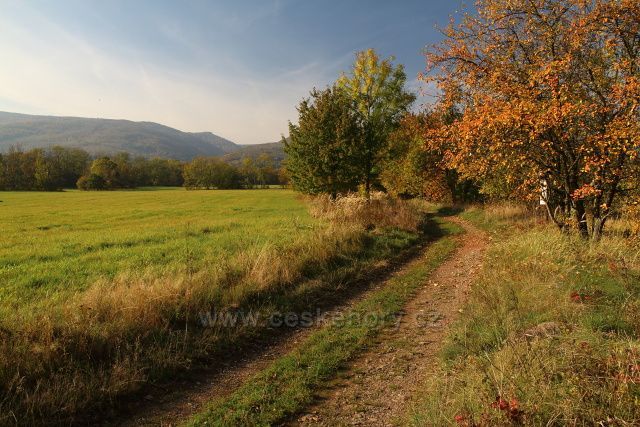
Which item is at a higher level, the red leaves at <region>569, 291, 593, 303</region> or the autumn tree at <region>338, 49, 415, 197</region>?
the autumn tree at <region>338, 49, 415, 197</region>

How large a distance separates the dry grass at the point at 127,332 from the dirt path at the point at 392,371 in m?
2.57

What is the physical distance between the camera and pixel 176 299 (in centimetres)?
811

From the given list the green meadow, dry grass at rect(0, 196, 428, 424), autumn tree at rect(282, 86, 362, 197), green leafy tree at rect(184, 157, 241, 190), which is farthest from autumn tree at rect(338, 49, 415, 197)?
green leafy tree at rect(184, 157, 241, 190)

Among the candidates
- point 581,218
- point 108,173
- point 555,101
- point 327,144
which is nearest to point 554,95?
point 555,101

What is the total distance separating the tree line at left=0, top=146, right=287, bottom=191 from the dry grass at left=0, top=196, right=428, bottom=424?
275ft

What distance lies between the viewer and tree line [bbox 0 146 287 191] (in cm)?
9044

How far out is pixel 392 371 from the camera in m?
6.16

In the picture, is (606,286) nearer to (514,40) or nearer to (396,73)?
(514,40)

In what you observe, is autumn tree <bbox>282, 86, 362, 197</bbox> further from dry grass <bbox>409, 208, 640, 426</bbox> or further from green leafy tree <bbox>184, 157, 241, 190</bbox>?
green leafy tree <bbox>184, 157, 241, 190</bbox>

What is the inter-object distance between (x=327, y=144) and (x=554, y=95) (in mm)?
15483

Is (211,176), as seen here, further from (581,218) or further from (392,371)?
(392,371)

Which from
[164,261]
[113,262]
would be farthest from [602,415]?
[113,262]

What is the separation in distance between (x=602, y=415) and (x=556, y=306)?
387 cm

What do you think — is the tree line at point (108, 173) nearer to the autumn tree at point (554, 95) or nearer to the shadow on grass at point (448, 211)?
the shadow on grass at point (448, 211)
